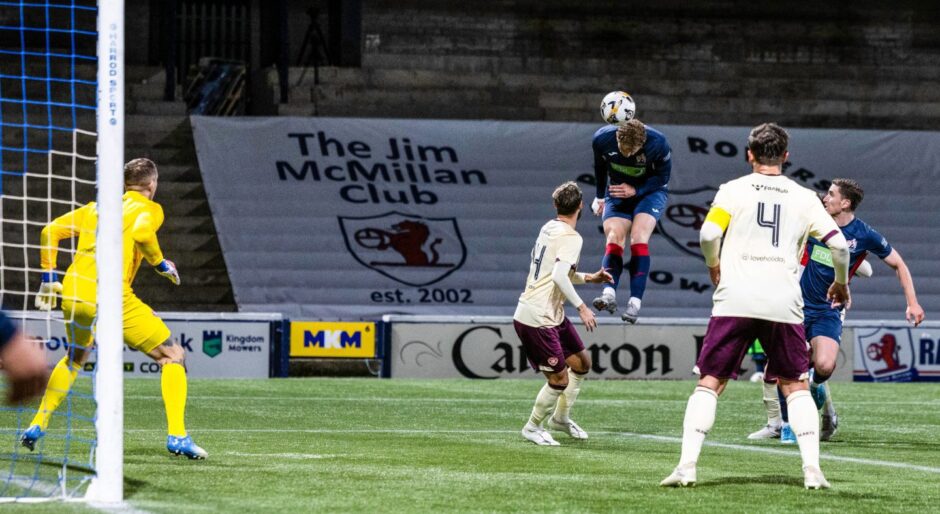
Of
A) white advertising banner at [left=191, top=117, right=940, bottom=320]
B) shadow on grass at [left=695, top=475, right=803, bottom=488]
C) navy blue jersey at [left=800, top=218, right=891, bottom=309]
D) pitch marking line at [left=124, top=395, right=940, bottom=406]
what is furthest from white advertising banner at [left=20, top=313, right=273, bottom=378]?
shadow on grass at [left=695, top=475, right=803, bottom=488]

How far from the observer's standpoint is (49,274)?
890cm

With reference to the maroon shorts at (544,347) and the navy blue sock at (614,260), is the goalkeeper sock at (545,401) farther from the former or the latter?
the navy blue sock at (614,260)

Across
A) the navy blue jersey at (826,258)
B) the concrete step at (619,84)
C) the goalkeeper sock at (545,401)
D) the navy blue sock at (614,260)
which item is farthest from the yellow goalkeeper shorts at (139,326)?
the concrete step at (619,84)

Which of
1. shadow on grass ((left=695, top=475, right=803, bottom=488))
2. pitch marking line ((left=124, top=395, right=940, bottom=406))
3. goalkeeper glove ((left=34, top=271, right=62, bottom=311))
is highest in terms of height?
goalkeeper glove ((left=34, top=271, right=62, bottom=311))

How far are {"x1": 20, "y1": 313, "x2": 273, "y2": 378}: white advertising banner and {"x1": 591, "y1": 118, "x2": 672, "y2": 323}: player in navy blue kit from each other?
409 inches

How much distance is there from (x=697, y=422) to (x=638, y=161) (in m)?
4.85

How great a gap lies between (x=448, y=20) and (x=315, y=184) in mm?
4706

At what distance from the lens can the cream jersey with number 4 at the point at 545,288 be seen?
10297mm

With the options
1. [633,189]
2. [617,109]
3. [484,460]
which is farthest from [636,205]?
[484,460]

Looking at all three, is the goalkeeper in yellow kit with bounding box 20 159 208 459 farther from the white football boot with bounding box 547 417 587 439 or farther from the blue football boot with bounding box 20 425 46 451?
the white football boot with bounding box 547 417 587 439

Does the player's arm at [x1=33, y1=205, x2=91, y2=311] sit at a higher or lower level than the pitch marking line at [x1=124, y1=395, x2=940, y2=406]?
higher

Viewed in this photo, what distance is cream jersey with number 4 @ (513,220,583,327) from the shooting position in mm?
10297

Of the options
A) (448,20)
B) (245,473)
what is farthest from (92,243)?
(448,20)

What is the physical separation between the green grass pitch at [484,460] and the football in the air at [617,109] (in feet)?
8.37
